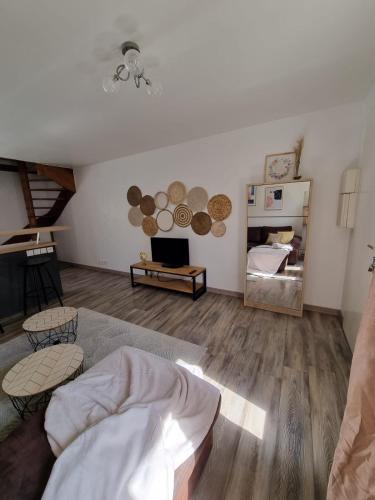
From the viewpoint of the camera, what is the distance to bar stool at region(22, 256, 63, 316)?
2.87 meters

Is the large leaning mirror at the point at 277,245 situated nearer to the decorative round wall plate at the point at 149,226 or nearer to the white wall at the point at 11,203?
the decorative round wall plate at the point at 149,226

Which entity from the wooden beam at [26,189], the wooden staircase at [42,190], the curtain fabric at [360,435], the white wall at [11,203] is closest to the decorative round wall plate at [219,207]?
the curtain fabric at [360,435]

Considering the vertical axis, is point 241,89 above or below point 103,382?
above

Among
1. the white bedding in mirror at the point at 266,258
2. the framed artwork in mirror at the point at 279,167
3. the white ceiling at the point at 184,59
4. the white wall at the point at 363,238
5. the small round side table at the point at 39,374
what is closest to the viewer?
the white ceiling at the point at 184,59

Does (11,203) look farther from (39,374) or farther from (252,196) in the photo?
(252,196)

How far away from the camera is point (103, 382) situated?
45.6 inches

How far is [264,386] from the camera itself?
165cm

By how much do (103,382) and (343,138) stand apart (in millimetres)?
3194

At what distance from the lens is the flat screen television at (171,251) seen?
3.41 metres

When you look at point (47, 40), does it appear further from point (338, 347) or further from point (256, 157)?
point (338, 347)

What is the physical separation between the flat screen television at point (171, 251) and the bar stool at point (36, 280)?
1.66 meters

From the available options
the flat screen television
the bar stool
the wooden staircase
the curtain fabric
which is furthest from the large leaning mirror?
the wooden staircase

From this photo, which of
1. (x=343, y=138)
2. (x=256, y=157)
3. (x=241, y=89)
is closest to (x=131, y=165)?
(x=256, y=157)

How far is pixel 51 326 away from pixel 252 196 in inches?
109
